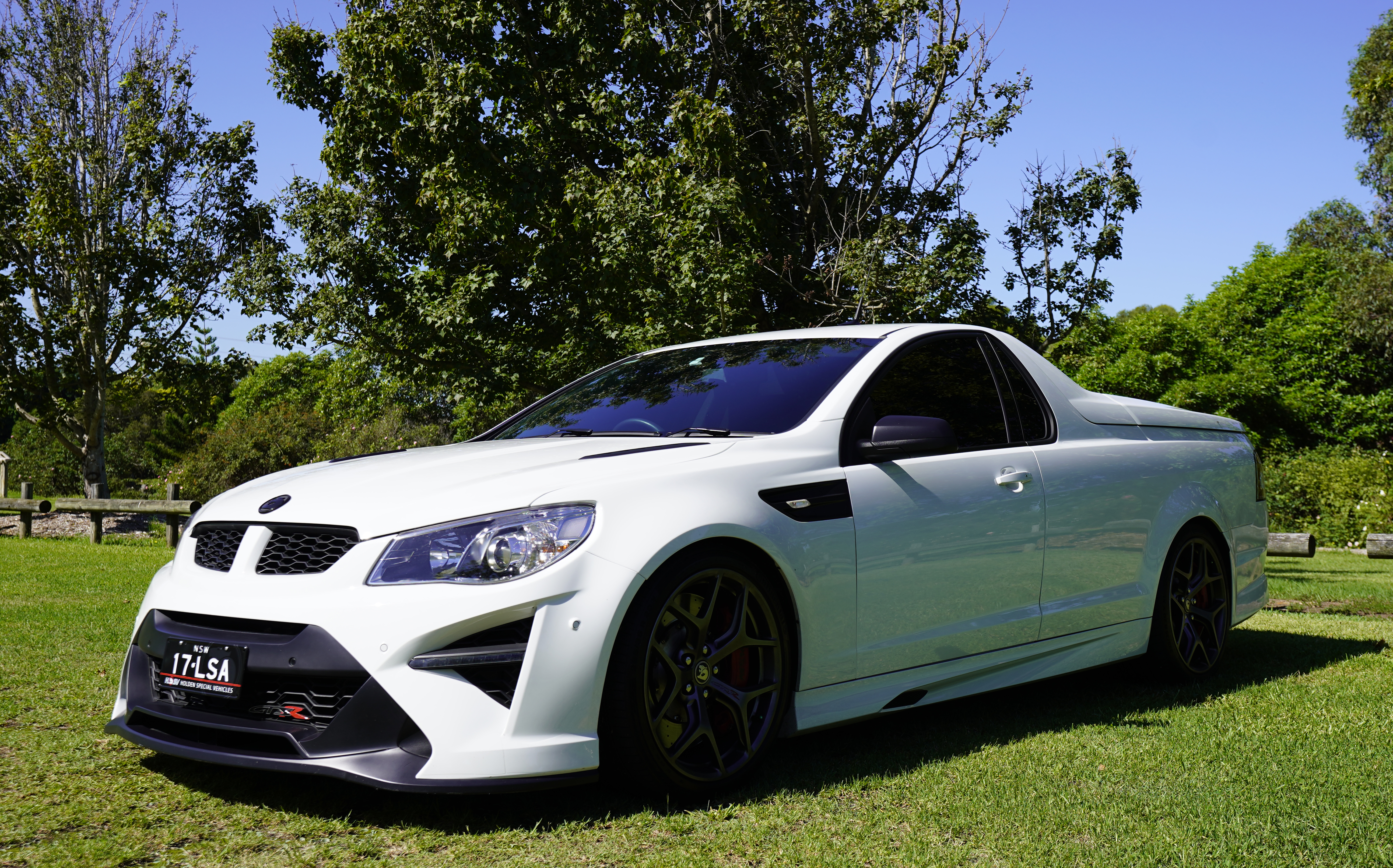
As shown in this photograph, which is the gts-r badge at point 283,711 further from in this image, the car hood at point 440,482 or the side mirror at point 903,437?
the side mirror at point 903,437

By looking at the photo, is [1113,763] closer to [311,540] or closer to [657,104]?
[311,540]

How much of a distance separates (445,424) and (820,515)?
48878 millimetres

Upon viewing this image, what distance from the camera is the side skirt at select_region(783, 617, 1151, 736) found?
4000 mm

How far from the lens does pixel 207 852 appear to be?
10.3ft

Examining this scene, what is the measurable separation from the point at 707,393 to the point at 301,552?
1804 millimetres

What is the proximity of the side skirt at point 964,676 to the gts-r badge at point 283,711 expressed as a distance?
5.19ft

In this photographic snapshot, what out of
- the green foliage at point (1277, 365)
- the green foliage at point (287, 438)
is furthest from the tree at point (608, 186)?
the green foliage at point (1277, 365)

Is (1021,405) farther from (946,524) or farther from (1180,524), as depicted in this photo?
(1180,524)

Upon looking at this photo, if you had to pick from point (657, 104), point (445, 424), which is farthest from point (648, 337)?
point (445, 424)

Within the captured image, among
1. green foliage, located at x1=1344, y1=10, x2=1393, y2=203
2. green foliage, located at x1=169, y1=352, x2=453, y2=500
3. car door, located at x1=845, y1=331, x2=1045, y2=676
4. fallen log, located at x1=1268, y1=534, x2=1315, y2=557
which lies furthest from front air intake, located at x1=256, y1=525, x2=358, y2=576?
green foliage, located at x1=169, y1=352, x2=453, y2=500

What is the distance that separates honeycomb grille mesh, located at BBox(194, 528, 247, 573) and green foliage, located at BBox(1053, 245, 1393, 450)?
34744 mm

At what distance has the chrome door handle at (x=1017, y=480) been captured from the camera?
15.3 feet

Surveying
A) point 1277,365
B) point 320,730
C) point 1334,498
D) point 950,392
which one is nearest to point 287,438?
point 1277,365

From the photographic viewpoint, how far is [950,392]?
4.87 meters
